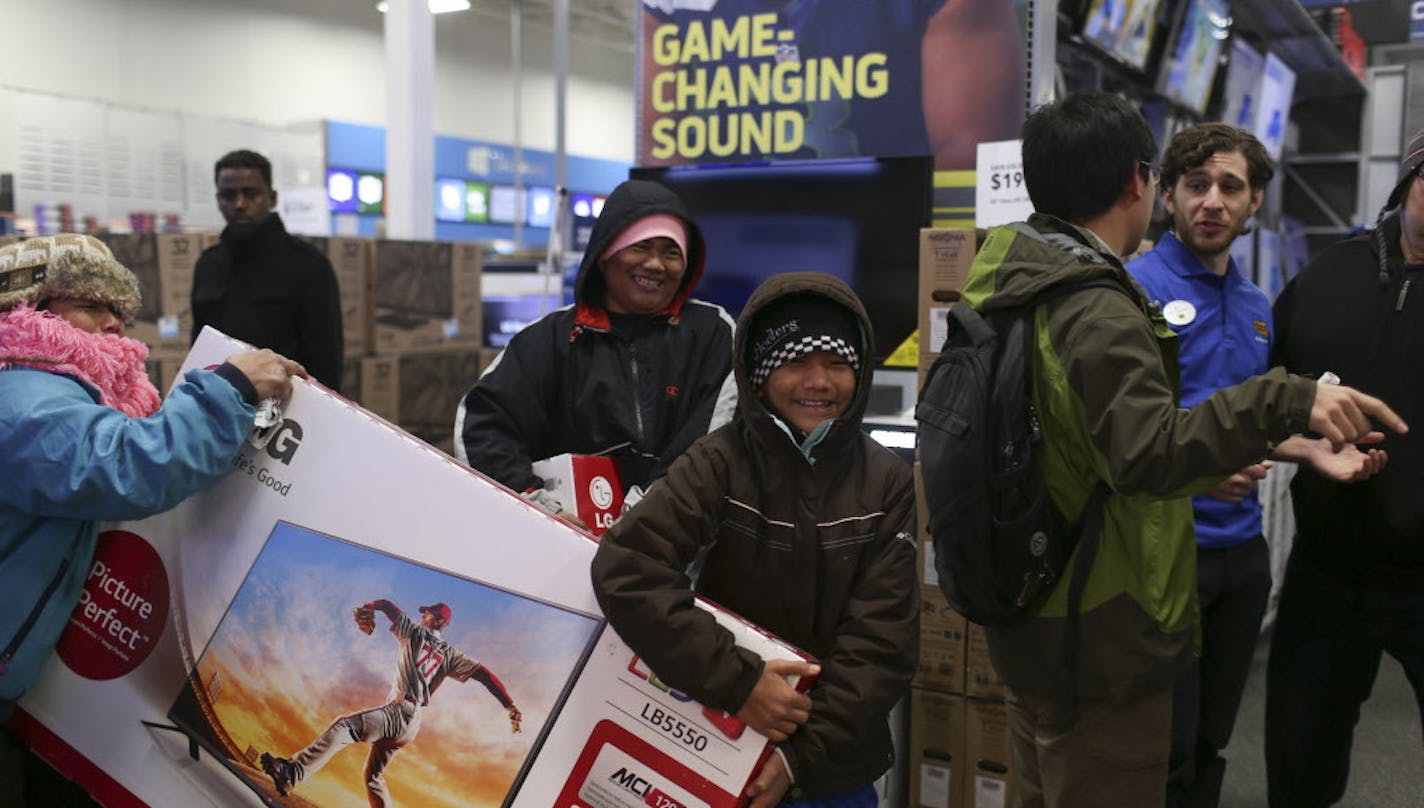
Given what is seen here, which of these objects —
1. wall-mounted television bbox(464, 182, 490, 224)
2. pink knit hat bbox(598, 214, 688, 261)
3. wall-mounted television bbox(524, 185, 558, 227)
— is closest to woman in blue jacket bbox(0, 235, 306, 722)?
pink knit hat bbox(598, 214, 688, 261)

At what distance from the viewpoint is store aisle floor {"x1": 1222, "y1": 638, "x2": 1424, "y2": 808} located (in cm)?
320

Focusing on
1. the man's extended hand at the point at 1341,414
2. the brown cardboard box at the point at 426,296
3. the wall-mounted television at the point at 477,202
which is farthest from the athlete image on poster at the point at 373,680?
the wall-mounted television at the point at 477,202

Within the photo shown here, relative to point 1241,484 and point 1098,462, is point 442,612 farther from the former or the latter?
point 1241,484

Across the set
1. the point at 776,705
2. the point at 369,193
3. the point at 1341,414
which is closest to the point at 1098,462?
the point at 1341,414

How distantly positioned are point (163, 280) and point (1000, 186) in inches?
135

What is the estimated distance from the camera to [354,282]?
5.09 m

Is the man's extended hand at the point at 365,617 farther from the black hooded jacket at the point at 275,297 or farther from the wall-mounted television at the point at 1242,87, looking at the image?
the wall-mounted television at the point at 1242,87

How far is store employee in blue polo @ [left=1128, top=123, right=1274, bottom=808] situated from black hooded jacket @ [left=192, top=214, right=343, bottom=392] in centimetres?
257

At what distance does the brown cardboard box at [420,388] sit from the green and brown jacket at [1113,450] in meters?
3.97

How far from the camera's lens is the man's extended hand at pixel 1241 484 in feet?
5.83

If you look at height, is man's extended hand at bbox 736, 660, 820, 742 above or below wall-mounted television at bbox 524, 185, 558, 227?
below

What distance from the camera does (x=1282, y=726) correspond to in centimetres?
242

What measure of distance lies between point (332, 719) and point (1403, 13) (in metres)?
10.5

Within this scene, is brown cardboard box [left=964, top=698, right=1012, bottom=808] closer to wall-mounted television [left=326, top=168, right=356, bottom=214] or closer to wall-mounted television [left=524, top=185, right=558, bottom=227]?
wall-mounted television [left=326, top=168, right=356, bottom=214]
